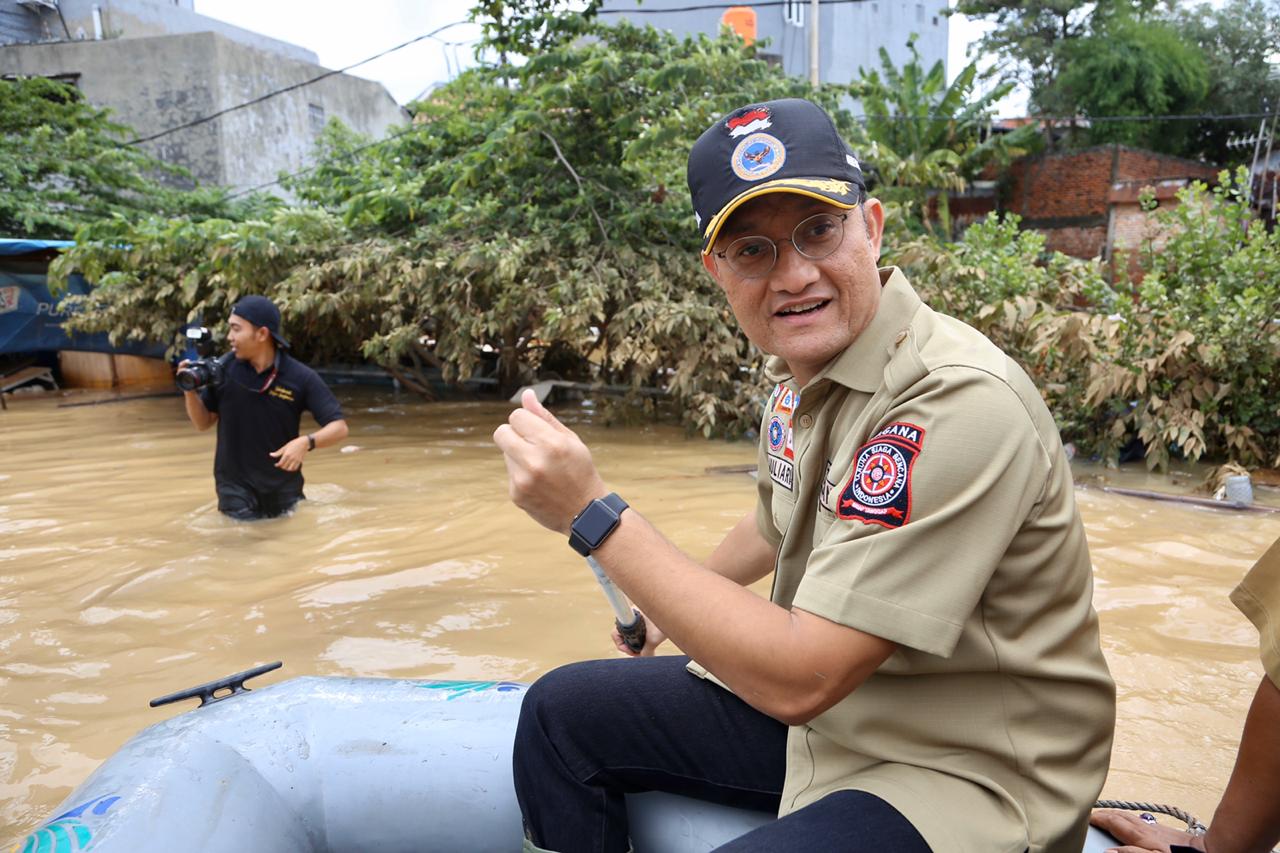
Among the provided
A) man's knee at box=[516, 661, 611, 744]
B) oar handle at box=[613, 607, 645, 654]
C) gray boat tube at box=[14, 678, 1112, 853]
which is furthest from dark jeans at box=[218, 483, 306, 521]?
man's knee at box=[516, 661, 611, 744]

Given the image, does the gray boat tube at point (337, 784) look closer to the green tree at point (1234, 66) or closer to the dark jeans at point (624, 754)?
the dark jeans at point (624, 754)

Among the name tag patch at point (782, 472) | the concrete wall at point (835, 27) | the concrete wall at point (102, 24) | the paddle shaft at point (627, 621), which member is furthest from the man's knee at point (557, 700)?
the concrete wall at point (835, 27)

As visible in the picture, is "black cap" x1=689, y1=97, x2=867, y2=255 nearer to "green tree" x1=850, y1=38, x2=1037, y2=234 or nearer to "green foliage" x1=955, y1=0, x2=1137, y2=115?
"green tree" x1=850, y1=38, x2=1037, y2=234

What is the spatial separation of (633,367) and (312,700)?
255 inches

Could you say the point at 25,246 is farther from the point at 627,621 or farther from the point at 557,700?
the point at 557,700

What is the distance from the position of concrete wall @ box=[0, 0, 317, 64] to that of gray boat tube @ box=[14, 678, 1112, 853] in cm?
1965

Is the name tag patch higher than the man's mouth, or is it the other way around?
the man's mouth

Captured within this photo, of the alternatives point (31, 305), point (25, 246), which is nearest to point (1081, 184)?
point (25, 246)

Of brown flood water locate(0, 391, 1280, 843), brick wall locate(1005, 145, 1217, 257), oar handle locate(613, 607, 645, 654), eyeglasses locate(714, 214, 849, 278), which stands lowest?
brown flood water locate(0, 391, 1280, 843)

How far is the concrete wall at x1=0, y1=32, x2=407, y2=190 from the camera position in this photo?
16.7 metres

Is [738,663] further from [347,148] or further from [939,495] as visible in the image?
[347,148]

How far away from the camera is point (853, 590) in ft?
3.88

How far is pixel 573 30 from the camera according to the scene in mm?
8430

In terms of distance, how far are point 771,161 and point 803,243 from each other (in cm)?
13
